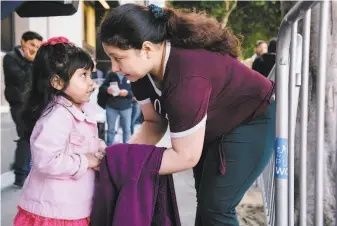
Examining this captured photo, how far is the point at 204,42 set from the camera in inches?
72.6

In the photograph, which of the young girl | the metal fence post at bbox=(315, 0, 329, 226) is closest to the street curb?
the young girl

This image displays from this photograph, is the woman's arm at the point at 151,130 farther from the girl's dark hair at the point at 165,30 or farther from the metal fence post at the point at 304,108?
the metal fence post at the point at 304,108

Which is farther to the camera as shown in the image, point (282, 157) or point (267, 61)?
point (267, 61)

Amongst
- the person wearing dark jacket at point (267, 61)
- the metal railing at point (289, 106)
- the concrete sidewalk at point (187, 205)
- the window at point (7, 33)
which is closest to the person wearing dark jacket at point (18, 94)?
the concrete sidewalk at point (187, 205)

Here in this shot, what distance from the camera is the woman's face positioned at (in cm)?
179

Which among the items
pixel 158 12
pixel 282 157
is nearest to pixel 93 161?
pixel 158 12

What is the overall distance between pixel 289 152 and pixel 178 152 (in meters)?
0.44

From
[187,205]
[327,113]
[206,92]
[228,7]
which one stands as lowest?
[187,205]

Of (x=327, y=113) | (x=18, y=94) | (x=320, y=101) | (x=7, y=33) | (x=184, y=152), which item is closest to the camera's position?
(x=320, y=101)

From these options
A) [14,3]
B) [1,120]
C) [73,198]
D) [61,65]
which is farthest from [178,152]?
[1,120]

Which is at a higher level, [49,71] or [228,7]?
[228,7]

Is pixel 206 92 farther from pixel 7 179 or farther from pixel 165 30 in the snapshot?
pixel 7 179

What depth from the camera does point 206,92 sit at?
1.74 m

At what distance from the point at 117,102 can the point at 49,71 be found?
4.50m
